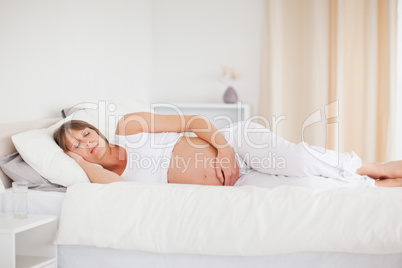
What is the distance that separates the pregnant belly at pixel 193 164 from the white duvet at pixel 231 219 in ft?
1.36

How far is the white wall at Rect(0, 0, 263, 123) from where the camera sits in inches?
104

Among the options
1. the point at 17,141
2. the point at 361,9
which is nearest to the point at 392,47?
the point at 361,9

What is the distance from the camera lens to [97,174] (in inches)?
87.2

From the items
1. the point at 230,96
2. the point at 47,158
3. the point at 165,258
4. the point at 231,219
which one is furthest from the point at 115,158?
the point at 230,96

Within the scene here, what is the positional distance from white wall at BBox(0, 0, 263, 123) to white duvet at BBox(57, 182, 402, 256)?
0.88m

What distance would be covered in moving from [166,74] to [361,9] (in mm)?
1780

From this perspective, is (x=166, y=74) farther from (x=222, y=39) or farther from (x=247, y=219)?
(x=247, y=219)

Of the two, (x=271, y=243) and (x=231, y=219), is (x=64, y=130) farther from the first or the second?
(x=271, y=243)

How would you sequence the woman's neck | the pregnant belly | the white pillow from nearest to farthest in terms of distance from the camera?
the white pillow → the pregnant belly → the woman's neck

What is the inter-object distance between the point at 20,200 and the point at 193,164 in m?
0.82

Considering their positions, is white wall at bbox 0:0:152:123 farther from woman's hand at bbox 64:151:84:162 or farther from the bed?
the bed

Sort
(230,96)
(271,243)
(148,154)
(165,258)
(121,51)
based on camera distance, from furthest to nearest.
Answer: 1. (230,96)
2. (121,51)
3. (148,154)
4. (165,258)
5. (271,243)

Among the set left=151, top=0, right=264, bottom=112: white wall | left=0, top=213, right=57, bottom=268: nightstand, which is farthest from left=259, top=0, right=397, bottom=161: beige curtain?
left=0, top=213, right=57, bottom=268: nightstand

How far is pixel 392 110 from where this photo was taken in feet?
12.8
